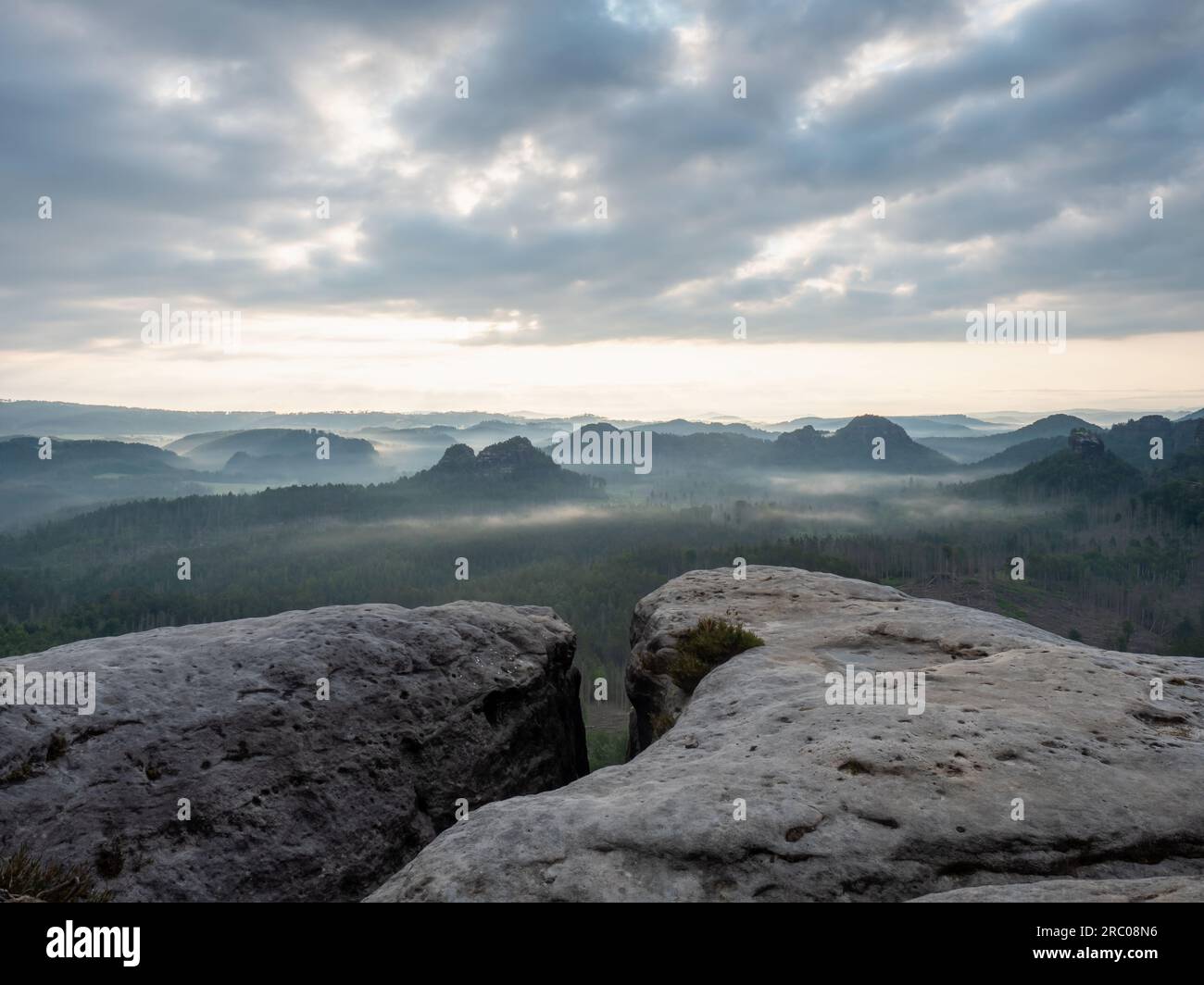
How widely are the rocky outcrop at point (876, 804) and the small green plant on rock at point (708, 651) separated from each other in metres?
3.96

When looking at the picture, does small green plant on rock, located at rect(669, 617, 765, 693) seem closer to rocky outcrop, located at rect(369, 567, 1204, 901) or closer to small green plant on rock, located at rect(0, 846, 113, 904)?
rocky outcrop, located at rect(369, 567, 1204, 901)

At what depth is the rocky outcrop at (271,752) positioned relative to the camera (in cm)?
1289

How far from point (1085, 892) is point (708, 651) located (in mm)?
12016

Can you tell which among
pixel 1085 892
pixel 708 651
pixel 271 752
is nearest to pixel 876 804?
pixel 1085 892

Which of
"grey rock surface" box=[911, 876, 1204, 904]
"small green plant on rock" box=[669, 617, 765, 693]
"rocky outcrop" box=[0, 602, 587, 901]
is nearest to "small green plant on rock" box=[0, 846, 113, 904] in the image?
"rocky outcrop" box=[0, 602, 587, 901]

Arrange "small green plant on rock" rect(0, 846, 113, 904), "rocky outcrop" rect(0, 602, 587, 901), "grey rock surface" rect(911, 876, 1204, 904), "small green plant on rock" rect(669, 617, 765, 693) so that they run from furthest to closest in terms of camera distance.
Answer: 1. "small green plant on rock" rect(669, 617, 765, 693)
2. "rocky outcrop" rect(0, 602, 587, 901)
3. "small green plant on rock" rect(0, 846, 113, 904)
4. "grey rock surface" rect(911, 876, 1204, 904)

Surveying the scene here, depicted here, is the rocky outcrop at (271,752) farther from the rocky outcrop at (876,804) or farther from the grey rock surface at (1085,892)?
the grey rock surface at (1085,892)

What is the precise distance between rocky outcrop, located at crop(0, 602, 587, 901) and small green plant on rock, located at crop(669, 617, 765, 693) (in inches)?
162

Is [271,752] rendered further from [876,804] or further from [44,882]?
[876,804]

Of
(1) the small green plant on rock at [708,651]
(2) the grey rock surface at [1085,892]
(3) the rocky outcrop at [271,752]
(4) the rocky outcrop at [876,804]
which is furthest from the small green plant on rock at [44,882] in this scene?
(1) the small green plant on rock at [708,651]

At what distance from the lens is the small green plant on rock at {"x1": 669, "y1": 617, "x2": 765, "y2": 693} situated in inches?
740

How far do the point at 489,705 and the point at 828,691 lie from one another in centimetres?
875
